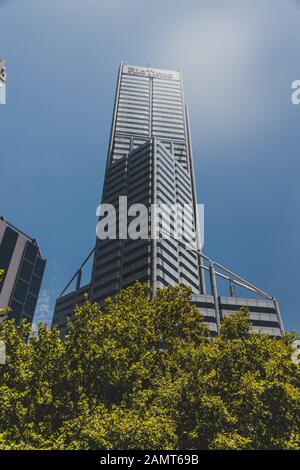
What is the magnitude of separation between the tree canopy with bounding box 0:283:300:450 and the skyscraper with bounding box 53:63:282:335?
52128mm

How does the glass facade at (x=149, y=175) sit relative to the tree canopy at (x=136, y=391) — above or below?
above

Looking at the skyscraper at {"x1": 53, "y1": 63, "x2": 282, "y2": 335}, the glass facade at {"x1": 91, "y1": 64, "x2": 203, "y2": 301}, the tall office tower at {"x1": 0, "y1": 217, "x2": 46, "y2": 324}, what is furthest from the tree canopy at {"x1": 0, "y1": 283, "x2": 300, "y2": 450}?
the tall office tower at {"x1": 0, "y1": 217, "x2": 46, "y2": 324}

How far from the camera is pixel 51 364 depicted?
1490cm

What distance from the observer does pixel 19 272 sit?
106 m

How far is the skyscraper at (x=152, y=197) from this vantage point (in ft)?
242

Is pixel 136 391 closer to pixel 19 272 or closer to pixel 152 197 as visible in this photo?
pixel 152 197

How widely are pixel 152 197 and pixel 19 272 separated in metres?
48.9

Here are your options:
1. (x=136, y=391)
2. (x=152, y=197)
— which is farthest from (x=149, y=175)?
(x=136, y=391)

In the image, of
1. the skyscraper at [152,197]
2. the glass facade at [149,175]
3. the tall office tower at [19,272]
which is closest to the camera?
the skyscraper at [152,197]

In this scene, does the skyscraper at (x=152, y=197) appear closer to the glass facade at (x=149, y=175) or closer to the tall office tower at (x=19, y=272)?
the glass facade at (x=149, y=175)

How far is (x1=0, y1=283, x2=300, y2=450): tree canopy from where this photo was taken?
12008 millimetres

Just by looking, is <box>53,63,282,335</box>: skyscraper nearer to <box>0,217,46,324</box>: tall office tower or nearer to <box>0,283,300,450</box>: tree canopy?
<box>0,217,46,324</box>: tall office tower

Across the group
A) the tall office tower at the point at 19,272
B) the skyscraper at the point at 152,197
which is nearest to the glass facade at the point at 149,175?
the skyscraper at the point at 152,197

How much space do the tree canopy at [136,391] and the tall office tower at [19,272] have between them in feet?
290
